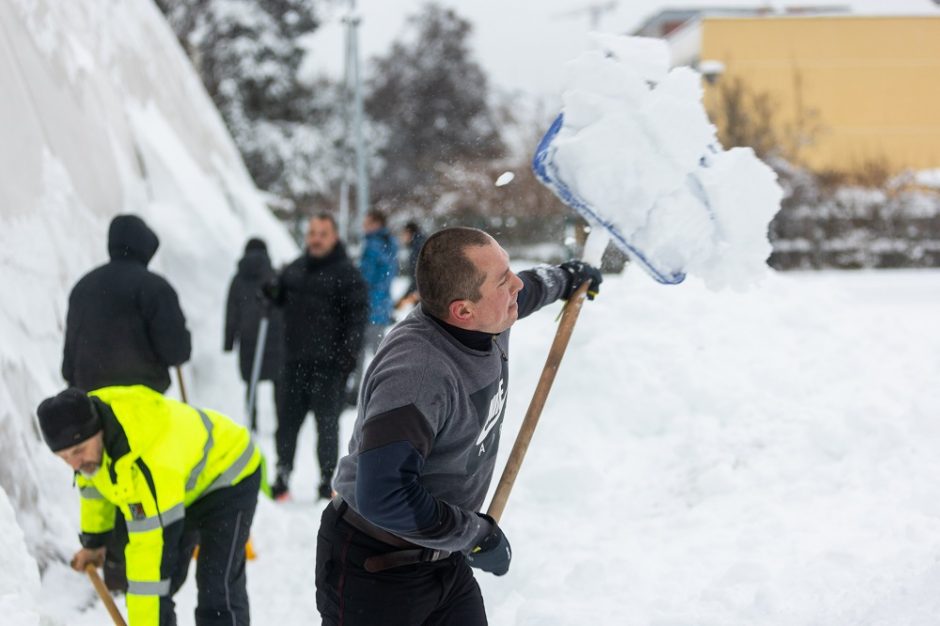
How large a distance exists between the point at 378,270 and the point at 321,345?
2424 millimetres

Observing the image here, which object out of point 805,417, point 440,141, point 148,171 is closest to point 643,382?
point 805,417

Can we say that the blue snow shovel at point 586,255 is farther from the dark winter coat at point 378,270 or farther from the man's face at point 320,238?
the dark winter coat at point 378,270

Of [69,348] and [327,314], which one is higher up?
[69,348]

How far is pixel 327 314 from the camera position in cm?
559

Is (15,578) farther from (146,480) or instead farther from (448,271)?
(448,271)

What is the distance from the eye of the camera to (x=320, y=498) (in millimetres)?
5758

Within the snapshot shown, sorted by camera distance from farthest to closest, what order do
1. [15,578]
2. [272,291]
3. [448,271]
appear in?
→ [272,291] → [15,578] → [448,271]

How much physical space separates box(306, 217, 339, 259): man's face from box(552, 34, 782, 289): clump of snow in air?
264 centimetres

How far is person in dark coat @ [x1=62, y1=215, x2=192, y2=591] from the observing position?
4559 millimetres

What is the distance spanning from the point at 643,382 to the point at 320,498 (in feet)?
6.74

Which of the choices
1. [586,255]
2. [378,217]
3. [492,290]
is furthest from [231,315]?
[492,290]

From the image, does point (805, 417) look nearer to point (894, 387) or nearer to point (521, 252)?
point (894, 387)

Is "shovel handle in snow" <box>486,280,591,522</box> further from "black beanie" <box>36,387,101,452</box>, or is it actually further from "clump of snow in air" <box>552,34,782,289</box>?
"black beanie" <box>36,387,101,452</box>

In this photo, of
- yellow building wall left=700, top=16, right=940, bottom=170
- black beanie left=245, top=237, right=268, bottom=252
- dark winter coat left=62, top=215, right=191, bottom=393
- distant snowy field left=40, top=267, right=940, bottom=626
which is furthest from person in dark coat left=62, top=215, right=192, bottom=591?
yellow building wall left=700, top=16, right=940, bottom=170
